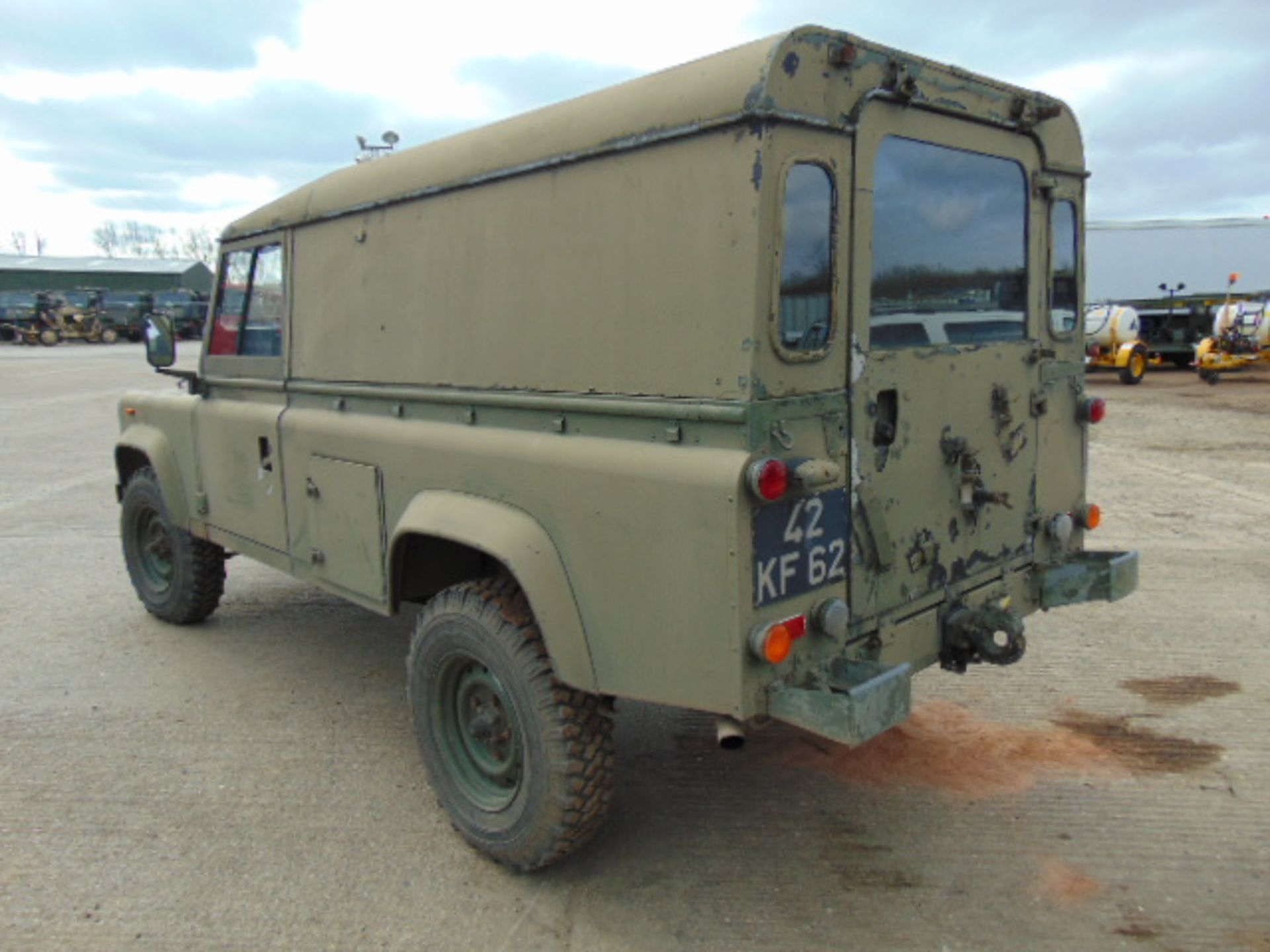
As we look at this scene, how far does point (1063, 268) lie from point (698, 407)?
191 centimetres

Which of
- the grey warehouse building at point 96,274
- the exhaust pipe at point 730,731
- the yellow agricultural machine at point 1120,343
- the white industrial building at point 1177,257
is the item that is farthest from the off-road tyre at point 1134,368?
the grey warehouse building at point 96,274

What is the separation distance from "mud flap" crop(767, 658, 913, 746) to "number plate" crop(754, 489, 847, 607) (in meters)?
0.26

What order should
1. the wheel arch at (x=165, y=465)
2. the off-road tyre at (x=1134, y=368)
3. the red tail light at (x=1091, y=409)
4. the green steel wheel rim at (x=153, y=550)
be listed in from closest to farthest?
→ the red tail light at (x=1091, y=409) < the wheel arch at (x=165, y=465) < the green steel wheel rim at (x=153, y=550) < the off-road tyre at (x=1134, y=368)

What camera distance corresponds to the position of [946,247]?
10.2 ft

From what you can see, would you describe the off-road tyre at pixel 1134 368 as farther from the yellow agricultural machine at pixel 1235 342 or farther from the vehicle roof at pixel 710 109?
the vehicle roof at pixel 710 109

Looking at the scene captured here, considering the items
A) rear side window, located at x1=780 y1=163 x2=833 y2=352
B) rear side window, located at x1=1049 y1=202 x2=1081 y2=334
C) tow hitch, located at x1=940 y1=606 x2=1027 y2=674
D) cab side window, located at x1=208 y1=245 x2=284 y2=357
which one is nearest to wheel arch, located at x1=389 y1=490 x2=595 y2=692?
rear side window, located at x1=780 y1=163 x2=833 y2=352

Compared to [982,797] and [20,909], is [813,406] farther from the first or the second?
[20,909]

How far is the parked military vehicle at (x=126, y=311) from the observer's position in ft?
133

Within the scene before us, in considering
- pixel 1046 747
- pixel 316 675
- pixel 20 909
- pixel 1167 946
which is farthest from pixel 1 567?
pixel 1167 946

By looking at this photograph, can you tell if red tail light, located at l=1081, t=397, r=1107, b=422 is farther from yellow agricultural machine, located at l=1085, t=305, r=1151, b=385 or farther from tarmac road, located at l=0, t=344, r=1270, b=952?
yellow agricultural machine, located at l=1085, t=305, r=1151, b=385

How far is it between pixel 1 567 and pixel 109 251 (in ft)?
308

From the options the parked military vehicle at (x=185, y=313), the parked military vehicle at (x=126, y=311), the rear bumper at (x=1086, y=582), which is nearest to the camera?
the rear bumper at (x=1086, y=582)

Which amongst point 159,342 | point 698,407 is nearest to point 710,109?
point 698,407

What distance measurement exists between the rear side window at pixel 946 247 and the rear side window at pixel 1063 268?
19 centimetres
